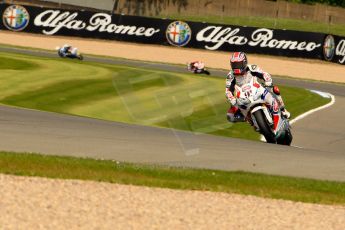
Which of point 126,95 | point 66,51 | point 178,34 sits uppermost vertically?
point 126,95

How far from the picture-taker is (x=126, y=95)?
28.8 m

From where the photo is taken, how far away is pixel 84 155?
1445 centimetres

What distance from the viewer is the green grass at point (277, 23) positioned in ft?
173

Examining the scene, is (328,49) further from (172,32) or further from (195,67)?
(195,67)

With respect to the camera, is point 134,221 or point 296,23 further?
point 296,23

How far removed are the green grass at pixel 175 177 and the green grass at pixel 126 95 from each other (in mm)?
8808

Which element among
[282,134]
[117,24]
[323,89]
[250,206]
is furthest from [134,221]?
[117,24]

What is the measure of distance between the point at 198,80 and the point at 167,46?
15332mm

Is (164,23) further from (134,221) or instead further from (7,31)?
(134,221)

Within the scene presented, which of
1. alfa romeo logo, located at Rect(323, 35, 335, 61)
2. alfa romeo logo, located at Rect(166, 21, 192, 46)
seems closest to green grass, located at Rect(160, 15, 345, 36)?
alfa romeo logo, located at Rect(166, 21, 192, 46)

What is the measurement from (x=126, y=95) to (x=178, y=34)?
62.4 feet

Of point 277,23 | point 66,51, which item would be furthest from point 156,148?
point 277,23

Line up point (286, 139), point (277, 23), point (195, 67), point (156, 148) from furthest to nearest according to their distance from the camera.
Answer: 1. point (277, 23)
2. point (195, 67)
3. point (286, 139)
4. point (156, 148)

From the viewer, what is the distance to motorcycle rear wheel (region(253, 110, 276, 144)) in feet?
63.3
